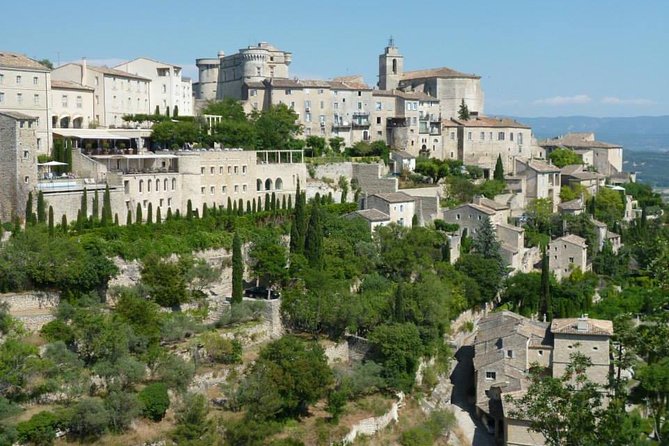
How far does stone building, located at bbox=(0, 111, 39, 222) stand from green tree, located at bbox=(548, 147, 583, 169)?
151ft

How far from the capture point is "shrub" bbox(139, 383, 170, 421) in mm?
31270

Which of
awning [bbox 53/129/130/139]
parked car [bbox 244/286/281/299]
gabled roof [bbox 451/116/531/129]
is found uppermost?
gabled roof [bbox 451/116/531/129]

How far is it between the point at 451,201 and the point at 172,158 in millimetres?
20257

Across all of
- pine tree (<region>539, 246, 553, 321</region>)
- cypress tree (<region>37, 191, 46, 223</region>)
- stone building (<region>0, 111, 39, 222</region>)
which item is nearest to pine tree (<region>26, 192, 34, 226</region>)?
cypress tree (<region>37, 191, 46, 223</region>)

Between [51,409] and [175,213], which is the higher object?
[175,213]

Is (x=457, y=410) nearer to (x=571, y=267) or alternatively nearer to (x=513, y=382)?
(x=513, y=382)

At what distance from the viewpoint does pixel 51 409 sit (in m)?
30.2

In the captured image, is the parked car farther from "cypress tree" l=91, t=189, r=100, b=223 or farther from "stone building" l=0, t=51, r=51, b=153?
"stone building" l=0, t=51, r=51, b=153

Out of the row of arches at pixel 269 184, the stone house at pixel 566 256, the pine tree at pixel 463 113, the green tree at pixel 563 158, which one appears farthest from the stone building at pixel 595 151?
the row of arches at pixel 269 184

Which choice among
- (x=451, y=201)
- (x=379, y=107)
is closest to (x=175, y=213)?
(x=451, y=201)

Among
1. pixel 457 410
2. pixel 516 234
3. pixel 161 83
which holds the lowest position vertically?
pixel 457 410

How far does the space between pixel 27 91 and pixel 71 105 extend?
237 inches

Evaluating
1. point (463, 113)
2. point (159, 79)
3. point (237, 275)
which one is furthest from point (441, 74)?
point (237, 275)

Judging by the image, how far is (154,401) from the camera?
31.4m
